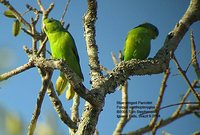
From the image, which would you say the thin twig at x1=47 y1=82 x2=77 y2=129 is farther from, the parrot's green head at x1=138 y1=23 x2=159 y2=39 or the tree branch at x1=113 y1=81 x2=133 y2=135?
the parrot's green head at x1=138 y1=23 x2=159 y2=39

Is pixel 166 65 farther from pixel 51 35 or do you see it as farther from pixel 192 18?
pixel 51 35

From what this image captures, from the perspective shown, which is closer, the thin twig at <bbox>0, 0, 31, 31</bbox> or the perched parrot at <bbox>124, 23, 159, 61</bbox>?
the thin twig at <bbox>0, 0, 31, 31</bbox>

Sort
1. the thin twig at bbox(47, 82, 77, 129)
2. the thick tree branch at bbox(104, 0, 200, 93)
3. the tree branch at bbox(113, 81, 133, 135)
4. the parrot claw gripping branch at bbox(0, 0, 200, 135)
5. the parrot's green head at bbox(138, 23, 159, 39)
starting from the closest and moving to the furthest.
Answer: the parrot claw gripping branch at bbox(0, 0, 200, 135)
the thick tree branch at bbox(104, 0, 200, 93)
the thin twig at bbox(47, 82, 77, 129)
the tree branch at bbox(113, 81, 133, 135)
the parrot's green head at bbox(138, 23, 159, 39)

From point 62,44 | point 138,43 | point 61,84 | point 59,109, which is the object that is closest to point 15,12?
point 62,44

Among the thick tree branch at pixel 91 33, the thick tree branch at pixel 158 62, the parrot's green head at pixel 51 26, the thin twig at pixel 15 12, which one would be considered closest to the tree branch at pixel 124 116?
the thick tree branch at pixel 158 62

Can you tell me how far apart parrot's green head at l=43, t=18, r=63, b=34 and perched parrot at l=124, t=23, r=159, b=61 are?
3.30 feet

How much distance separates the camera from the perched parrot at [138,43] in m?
3.78

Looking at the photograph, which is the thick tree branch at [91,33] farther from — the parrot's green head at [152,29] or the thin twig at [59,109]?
the parrot's green head at [152,29]

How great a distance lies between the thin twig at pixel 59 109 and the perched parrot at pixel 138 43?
1.06m

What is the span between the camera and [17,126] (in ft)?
2.12

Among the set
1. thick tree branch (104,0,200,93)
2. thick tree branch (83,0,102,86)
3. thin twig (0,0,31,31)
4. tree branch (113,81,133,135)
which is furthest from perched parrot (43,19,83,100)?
thick tree branch (104,0,200,93)

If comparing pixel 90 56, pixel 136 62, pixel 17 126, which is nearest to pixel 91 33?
pixel 90 56

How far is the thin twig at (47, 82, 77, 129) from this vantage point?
3247 mm

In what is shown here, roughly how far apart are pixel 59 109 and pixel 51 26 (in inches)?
51.9
